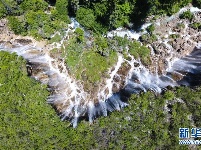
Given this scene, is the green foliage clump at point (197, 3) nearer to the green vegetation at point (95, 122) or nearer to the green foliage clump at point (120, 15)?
the green foliage clump at point (120, 15)

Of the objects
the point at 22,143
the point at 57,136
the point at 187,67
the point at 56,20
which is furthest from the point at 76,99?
the point at 187,67

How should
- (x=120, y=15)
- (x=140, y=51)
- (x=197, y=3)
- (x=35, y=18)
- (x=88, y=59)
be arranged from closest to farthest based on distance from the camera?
(x=88, y=59)
(x=120, y=15)
(x=35, y=18)
(x=140, y=51)
(x=197, y=3)

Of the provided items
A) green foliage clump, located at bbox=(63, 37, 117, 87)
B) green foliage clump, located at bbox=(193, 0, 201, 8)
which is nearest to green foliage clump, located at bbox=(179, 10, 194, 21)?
green foliage clump, located at bbox=(193, 0, 201, 8)

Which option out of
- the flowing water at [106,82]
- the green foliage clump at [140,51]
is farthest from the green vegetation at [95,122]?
the green foliage clump at [140,51]

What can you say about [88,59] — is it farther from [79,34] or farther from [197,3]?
[197,3]

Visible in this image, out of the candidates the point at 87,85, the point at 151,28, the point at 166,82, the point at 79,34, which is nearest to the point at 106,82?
the point at 87,85

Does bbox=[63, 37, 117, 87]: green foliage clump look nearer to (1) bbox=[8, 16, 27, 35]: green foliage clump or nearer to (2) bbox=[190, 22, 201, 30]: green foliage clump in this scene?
(1) bbox=[8, 16, 27, 35]: green foliage clump

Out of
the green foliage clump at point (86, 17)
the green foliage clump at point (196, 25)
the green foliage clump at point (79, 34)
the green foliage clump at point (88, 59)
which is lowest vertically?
the green foliage clump at point (88, 59)

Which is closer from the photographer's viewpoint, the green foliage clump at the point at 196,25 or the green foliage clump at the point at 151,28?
the green foliage clump at the point at 196,25
